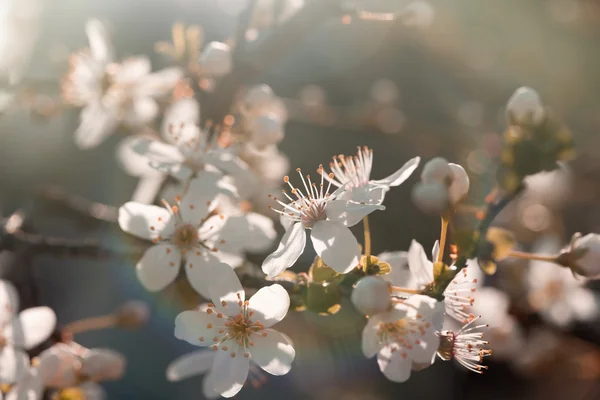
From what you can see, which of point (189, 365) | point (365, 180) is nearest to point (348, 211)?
point (365, 180)

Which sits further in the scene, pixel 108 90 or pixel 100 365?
pixel 108 90

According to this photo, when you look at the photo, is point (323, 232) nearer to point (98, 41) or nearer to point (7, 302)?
point (7, 302)

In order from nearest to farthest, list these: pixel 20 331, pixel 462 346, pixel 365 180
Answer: pixel 462 346, pixel 365 180, pixel 20 331

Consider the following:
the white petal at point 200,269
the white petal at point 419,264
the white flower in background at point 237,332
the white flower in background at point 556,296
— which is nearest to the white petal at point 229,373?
the white flower in background at point 237,332

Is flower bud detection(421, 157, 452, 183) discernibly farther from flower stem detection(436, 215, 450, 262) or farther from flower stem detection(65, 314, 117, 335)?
flower stem detection(65, 314, 117, 335)

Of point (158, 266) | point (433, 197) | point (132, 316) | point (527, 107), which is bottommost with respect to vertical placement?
point (132, 316)

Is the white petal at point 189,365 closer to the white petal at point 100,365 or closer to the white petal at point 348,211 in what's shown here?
the white petal at point 100,365

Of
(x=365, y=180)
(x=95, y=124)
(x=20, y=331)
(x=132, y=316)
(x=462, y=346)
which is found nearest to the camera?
(x=462, y=346)

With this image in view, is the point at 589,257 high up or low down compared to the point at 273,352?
up
